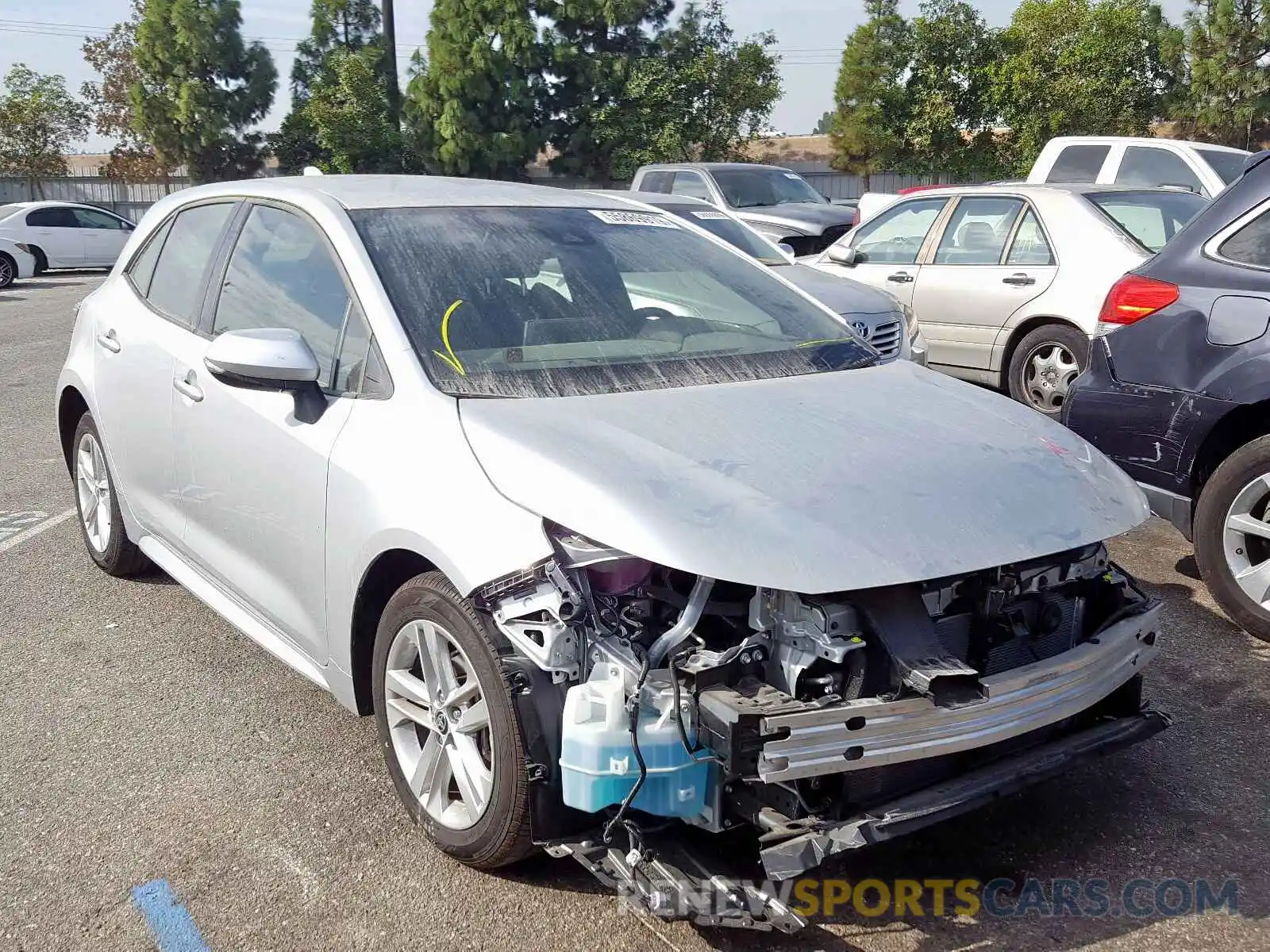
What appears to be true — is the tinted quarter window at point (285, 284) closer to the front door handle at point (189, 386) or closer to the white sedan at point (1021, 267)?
the front door handle at point (189, 386)

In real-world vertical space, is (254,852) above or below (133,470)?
below

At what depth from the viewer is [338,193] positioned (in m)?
3.88

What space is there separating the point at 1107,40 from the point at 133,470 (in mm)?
36791

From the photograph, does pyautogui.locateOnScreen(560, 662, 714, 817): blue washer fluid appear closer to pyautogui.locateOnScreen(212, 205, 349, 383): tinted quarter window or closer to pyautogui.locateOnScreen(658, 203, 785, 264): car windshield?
pyautogui.locateOnScreen(212, 205, 349, 383): tinted quarter window

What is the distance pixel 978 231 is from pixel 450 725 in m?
7.01

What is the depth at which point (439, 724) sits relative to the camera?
2986mm

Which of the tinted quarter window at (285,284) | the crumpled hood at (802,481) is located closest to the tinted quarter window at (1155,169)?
the crumpled hood at (802,481)

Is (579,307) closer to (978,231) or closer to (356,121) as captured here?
(978,231)

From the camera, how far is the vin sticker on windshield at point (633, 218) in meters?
4.21

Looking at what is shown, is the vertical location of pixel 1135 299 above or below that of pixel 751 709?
above

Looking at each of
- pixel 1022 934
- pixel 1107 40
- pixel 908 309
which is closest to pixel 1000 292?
pixel 908 309

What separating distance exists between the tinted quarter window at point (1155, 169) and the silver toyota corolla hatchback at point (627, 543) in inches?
357

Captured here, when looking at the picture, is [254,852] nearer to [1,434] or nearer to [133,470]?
[133,470]

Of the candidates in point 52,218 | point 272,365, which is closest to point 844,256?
point 272,365
